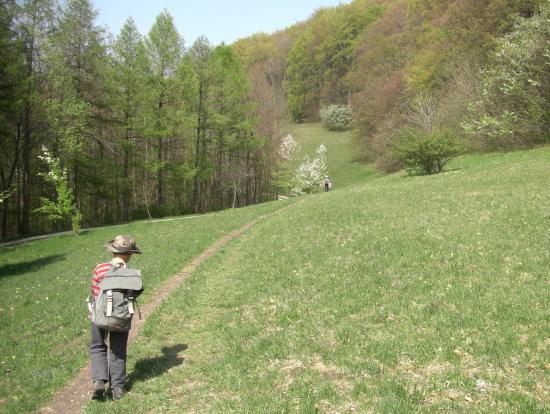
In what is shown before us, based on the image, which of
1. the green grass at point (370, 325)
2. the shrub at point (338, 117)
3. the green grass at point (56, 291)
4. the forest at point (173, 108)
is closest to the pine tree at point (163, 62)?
the forest at point (173, 108)

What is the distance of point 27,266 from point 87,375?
699 inches

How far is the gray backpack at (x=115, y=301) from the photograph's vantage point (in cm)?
716

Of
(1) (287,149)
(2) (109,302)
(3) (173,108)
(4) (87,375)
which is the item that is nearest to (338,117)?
(1) (287,149)

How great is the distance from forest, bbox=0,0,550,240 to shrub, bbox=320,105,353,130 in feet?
72.7

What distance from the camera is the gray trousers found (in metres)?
7.47

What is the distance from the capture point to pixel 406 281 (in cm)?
1029

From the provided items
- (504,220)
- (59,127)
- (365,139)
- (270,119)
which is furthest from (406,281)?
(365,139)

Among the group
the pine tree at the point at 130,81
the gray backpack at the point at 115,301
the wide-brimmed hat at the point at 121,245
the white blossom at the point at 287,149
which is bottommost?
the gray backpack at the point at 115,301

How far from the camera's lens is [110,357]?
24.8 ft

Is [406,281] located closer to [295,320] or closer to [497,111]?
[295,320]

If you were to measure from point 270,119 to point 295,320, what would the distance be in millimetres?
55767

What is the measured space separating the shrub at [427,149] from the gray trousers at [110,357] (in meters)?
27.2

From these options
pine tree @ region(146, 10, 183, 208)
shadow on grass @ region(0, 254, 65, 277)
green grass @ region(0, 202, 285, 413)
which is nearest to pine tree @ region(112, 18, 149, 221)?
pine tree @ region(146, 10, 183, 208)

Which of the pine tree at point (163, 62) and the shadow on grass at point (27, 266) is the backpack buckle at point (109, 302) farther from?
the pine tree at point (163, 62)
